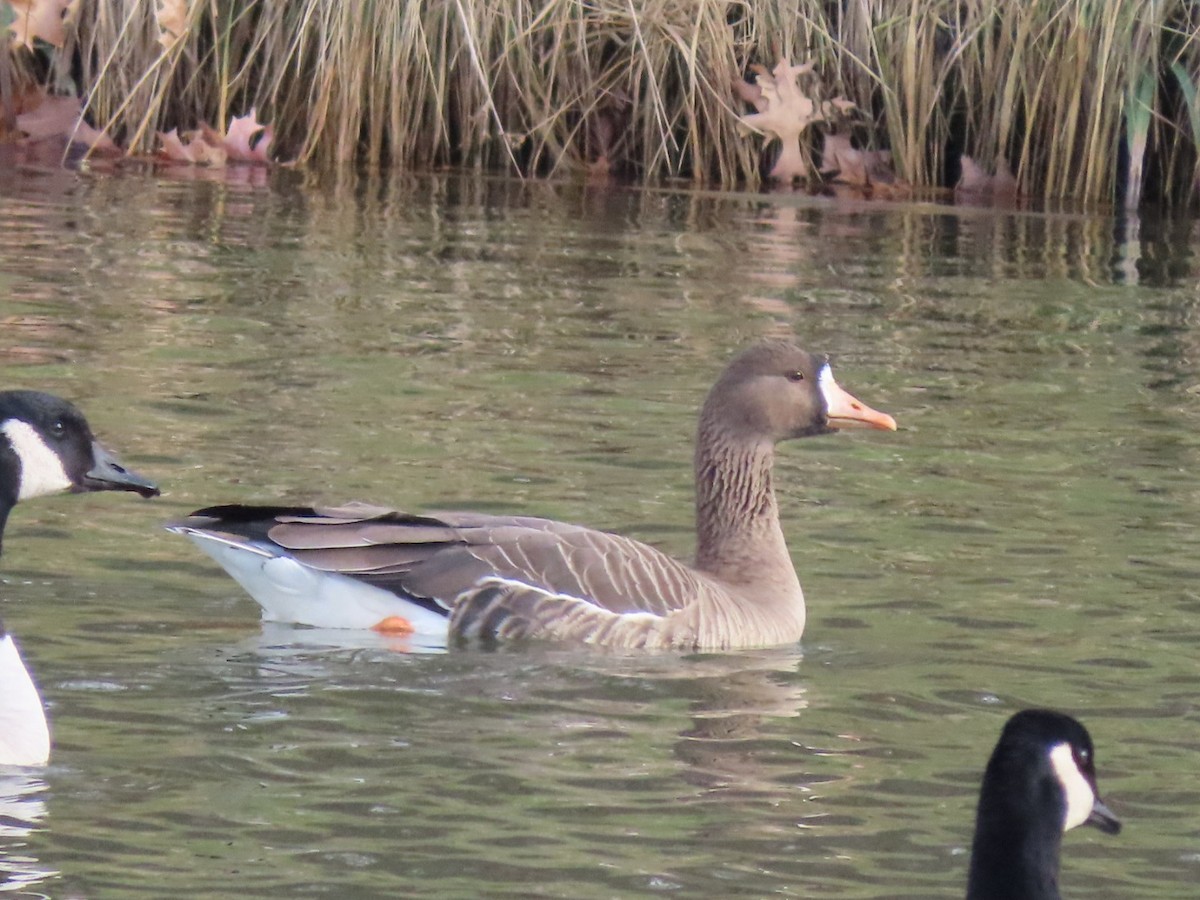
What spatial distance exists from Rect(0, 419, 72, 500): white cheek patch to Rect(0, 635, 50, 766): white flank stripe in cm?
78

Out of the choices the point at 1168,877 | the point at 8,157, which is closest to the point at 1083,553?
the point at 1168,877

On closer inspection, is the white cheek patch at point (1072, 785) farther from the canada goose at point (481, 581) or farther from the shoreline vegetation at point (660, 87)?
the shoreline vegetation at point (660, 87)

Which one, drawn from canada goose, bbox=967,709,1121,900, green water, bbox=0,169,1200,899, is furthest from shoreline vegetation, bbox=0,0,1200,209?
canada goose, bbox=967,709,1121,900

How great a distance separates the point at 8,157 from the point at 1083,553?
11.8m

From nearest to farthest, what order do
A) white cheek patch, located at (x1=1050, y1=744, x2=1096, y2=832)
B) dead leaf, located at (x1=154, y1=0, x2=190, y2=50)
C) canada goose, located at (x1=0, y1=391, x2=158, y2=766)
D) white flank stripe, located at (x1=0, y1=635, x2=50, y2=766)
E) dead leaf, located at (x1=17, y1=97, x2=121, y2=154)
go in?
1. white cheek patch, located at (x1=1050, y1=744, x2=1096, y2=832)
2. white flank stripe, located at (x1=0, y1=635, x2=50, y2=766)
3. canada goose, located at (x1=0, y1=391, x2=158, y2=766)
4. dead leaf, located at (x1=154, y1=0, x2=190, y2=50)
5. dead leaf, located at (x1=17, y1=97, x2=121, y2=154)

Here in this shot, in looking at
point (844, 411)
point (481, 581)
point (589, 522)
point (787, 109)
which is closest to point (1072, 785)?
point (481, 581)

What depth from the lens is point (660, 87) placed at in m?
17.6

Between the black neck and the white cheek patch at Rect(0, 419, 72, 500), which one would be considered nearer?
the black neck

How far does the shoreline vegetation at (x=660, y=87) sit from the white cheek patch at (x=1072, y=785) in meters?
12.7

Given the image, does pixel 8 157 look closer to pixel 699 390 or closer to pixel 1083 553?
pixel 699 390

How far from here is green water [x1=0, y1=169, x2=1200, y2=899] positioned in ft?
18.2

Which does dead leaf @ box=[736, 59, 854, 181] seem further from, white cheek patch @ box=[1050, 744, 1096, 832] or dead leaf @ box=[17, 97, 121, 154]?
white cheek patch @ box=[1050, 744, 1096, 832]

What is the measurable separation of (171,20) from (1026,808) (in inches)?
534

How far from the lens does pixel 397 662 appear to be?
7199 mm
